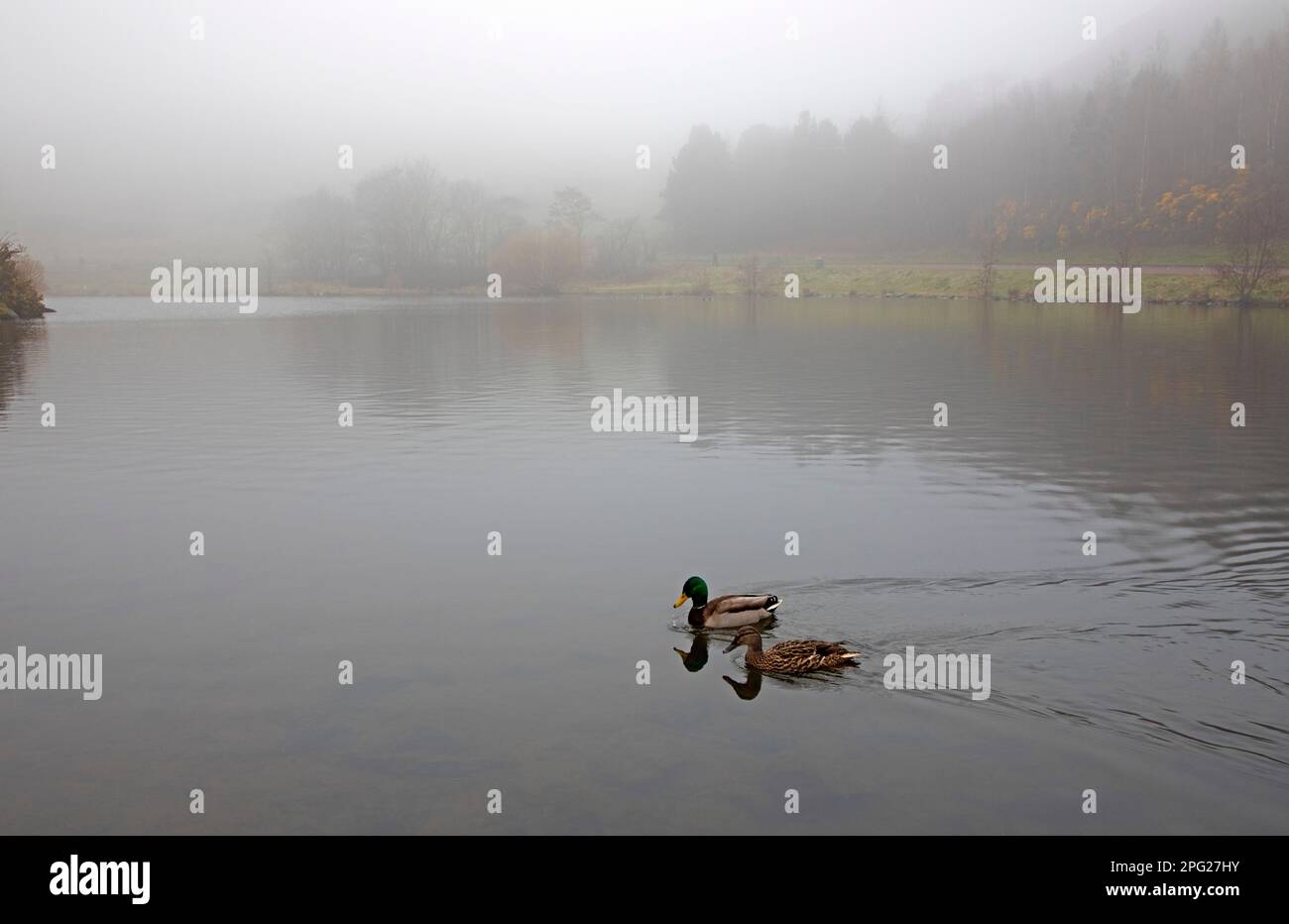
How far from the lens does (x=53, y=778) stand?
31.7ft

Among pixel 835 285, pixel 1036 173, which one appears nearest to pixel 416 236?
pixel 835 285

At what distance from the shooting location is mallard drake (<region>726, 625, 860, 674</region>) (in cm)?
1205

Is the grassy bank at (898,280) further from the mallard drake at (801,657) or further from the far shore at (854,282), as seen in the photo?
the mallard drake at (801,657)

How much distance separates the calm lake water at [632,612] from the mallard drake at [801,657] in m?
0.25

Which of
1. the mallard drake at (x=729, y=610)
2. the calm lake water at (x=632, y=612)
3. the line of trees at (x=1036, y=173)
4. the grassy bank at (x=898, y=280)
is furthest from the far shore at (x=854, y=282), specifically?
the mallard drake at (x=729, y=610)

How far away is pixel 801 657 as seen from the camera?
1207 cm

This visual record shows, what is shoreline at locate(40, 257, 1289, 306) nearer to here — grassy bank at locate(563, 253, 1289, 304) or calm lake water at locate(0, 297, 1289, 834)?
grassy bank at locate(563, 253, 1289, 304)

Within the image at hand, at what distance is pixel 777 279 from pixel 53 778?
117m

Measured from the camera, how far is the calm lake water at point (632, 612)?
9555mm

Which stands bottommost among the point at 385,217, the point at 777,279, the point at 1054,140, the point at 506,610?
the point at 506,610

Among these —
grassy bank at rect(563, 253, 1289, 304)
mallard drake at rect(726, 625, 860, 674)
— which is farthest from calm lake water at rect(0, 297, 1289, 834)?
grassy bank at rect(563, 253, 1289, 304)
